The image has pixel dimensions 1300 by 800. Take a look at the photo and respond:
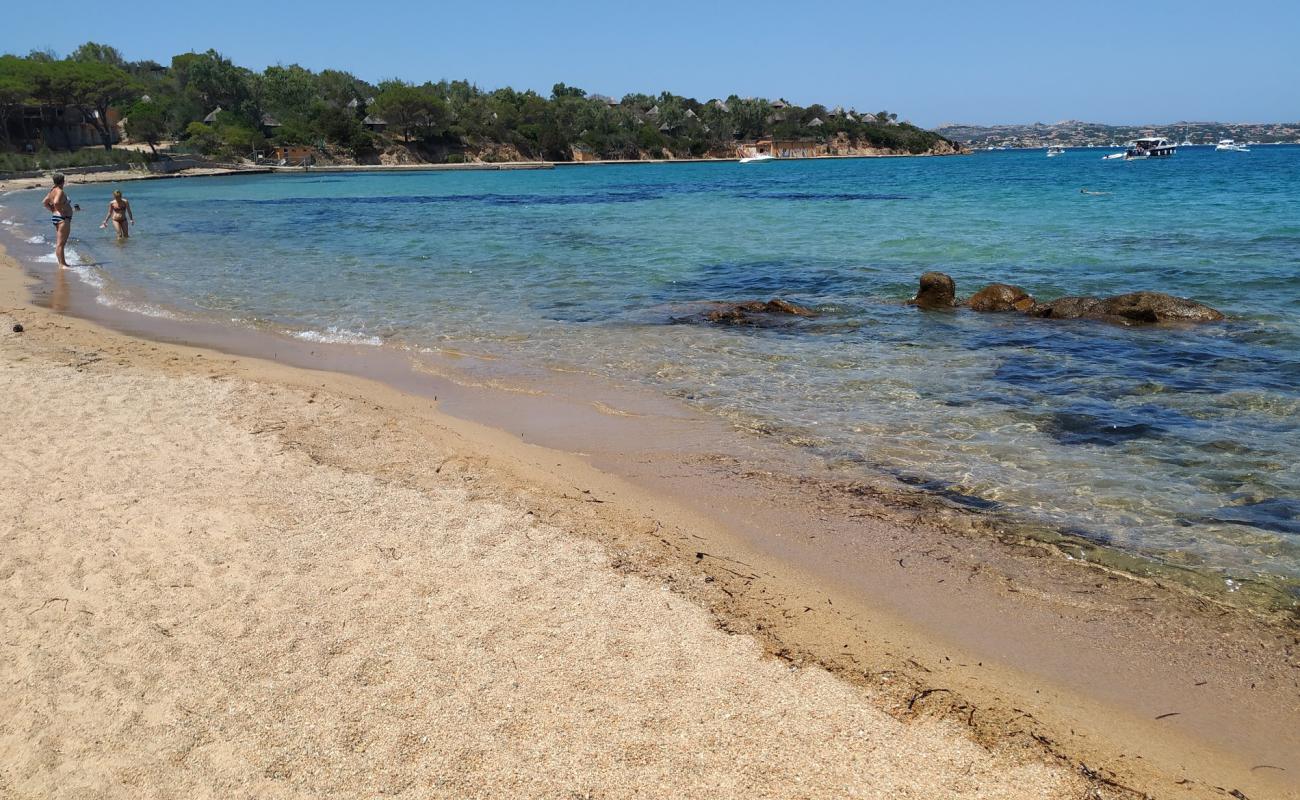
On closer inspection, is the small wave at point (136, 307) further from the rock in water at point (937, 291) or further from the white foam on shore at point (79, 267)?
the rock in water at point (937, 291)

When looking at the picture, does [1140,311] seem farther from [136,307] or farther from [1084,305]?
[136,307]

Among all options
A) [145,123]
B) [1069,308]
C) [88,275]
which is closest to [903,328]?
[1069,308]

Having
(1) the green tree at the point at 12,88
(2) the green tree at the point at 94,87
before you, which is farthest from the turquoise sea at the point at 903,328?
(2) the green tree at the point at 94,87

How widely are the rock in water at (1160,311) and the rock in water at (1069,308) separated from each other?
375 mm

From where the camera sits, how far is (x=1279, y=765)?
3584 millimetres

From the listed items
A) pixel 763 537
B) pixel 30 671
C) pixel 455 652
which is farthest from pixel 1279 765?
pixel 30 671

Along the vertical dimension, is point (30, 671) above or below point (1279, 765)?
above

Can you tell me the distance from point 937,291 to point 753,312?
3.26 m

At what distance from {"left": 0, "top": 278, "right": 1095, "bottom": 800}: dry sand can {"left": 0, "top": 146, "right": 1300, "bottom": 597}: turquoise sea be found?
3.08 m

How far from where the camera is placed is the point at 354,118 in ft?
374

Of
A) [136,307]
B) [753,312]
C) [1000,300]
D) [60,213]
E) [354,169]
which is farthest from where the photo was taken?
[354,169]

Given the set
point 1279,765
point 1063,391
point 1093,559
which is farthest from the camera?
point 1063,391

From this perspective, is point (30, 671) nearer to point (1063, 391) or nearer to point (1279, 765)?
point (1279, 765)

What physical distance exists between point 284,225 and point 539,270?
1704 cm
